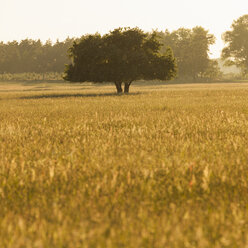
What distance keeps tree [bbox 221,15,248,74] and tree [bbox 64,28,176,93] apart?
3294 inches

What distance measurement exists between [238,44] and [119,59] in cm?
8883

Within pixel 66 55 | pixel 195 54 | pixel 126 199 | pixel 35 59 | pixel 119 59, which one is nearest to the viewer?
pixel 126 199

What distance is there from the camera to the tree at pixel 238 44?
109 m

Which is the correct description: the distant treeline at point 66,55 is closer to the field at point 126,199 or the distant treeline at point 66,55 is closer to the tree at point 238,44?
the tree at point 238,44

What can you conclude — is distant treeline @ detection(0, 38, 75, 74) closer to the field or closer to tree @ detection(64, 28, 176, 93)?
tree @ detection(64, 28, 176, 93)

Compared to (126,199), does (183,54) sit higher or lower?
higher

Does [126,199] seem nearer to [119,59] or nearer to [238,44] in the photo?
[119,59]

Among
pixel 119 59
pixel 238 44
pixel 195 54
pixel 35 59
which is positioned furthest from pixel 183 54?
pixel 119 59

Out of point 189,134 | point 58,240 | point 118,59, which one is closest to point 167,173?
point 58,240

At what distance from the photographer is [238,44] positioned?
108688 millimetres

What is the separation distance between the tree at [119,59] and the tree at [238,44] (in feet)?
275

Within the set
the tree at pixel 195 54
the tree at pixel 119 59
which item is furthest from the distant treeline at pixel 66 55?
the tree at pixel 119 59

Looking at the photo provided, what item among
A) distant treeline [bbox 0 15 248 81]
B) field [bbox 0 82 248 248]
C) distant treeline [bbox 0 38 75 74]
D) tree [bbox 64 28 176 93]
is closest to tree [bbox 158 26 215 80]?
distant treeline [bbox 0 15 248 81]

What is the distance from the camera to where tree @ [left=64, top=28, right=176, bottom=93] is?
30.0m
